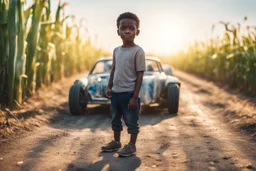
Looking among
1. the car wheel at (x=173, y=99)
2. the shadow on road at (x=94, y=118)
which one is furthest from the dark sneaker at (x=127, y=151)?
the car wheel at (x=173, y=99)

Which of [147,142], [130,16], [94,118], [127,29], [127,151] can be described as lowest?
[94,118]

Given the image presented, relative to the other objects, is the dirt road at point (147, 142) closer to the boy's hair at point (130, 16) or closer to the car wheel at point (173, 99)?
the car wheel at point (173, 99)

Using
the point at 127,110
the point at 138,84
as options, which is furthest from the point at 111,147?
the point at 138,84

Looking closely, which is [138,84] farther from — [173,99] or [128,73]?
[173,99]

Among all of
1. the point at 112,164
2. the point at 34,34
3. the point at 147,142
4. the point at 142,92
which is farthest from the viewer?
the point at 34,34

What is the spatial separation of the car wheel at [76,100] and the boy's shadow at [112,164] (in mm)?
2997

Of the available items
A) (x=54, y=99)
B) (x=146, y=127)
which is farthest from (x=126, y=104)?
(x=54, y=99)

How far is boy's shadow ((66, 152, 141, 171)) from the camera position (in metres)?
3.53

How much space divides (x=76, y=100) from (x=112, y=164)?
3322 mm

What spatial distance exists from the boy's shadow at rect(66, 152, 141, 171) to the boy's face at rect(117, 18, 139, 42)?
1.15m

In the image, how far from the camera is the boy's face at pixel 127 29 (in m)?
3.94

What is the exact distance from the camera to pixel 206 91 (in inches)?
450

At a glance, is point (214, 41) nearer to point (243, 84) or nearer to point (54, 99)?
point (243, 84)

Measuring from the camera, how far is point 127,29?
12.9 feet
